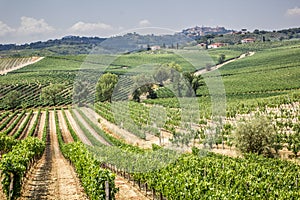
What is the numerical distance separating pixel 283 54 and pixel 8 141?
105596 millimetres

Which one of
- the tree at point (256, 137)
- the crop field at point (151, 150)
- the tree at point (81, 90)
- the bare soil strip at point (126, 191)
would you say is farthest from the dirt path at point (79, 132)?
the tree at point (256, 137)

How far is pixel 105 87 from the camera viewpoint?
59375 mm

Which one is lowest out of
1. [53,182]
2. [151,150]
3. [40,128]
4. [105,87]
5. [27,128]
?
[53,182]

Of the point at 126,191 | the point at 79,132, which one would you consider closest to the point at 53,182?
the point at 126,191

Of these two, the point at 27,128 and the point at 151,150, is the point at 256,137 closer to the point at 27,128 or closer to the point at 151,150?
the point at 151,150

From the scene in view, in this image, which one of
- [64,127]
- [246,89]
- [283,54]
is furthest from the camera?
[283,54]

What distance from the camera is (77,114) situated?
2450 inches

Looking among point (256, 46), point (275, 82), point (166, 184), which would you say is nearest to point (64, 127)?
point (166, 184)

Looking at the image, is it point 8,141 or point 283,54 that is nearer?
point 8,141

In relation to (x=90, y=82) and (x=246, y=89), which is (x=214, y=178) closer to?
(x=90, y=82)

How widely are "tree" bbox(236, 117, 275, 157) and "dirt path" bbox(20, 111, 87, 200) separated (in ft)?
46.5

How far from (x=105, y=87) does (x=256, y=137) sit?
114 ft

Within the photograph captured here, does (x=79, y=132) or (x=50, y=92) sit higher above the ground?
(x=50, y=92)

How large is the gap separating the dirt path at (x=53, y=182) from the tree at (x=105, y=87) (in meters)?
26.2
